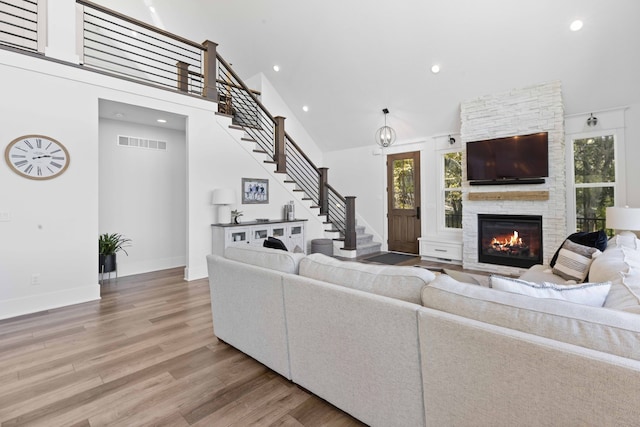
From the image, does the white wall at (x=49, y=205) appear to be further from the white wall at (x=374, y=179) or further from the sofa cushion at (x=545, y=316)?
the white wall at (x=374, y=179)

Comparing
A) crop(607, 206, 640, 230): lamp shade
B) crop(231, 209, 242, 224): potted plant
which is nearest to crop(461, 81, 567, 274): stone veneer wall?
crop(607, 206, 640, 230): lamp shade

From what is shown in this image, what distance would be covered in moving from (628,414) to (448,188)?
19.4 feet

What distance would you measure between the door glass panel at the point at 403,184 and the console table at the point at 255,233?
2368 mm

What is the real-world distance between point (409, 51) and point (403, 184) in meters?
2.86

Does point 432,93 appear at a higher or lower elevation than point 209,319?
higher

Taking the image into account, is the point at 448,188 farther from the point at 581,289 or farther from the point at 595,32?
the point at 581,289

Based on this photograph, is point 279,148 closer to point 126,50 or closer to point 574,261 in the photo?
point 126,50

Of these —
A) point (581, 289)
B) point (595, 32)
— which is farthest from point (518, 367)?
point (595, 32)

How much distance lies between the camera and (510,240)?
5230 mm

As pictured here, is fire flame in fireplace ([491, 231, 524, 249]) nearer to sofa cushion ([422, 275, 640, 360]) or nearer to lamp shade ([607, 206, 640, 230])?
lamp shade ([607, 206, 640, 230])

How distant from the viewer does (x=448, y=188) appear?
21.0ft

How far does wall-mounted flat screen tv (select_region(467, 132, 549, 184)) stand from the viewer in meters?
4.83

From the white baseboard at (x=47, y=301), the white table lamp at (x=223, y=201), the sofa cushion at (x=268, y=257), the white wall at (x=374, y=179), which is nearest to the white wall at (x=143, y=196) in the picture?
the white table lamp at (x=223, y=201)

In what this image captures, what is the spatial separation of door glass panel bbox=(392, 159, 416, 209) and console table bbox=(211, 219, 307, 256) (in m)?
2.37
